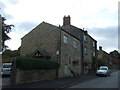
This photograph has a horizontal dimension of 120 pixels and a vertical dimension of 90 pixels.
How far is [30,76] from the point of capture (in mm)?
18812

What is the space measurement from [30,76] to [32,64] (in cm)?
115

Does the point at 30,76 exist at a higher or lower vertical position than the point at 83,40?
lower

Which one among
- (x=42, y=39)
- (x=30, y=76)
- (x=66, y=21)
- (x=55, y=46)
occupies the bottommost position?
(x=30, y=76)

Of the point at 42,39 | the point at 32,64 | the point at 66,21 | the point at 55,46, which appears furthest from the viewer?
the point at 66,21

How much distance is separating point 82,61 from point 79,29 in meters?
6.20

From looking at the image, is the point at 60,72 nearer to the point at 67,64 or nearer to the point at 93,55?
the point at 67,64

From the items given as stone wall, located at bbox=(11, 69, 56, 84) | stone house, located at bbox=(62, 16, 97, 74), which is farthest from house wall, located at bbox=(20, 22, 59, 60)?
stone house, located at bbox=(62, 16, 97, 74)

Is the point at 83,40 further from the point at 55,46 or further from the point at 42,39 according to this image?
the point at 55,46

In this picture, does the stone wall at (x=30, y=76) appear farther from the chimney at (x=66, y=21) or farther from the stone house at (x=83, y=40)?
the chimney at (x=66, y=21)

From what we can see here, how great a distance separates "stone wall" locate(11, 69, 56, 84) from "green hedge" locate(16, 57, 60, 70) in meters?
0.37

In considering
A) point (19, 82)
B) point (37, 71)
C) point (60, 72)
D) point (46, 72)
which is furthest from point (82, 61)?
point (19, 82)

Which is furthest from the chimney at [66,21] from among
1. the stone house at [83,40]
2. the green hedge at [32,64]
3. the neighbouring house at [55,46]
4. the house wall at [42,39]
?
the green hedge at [32,64]

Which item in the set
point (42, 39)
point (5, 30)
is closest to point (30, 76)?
point (42, 39)

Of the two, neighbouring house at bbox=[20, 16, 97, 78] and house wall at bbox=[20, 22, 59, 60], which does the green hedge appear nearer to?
neighbouring house at bbox=[20, 16, 97, 78]
